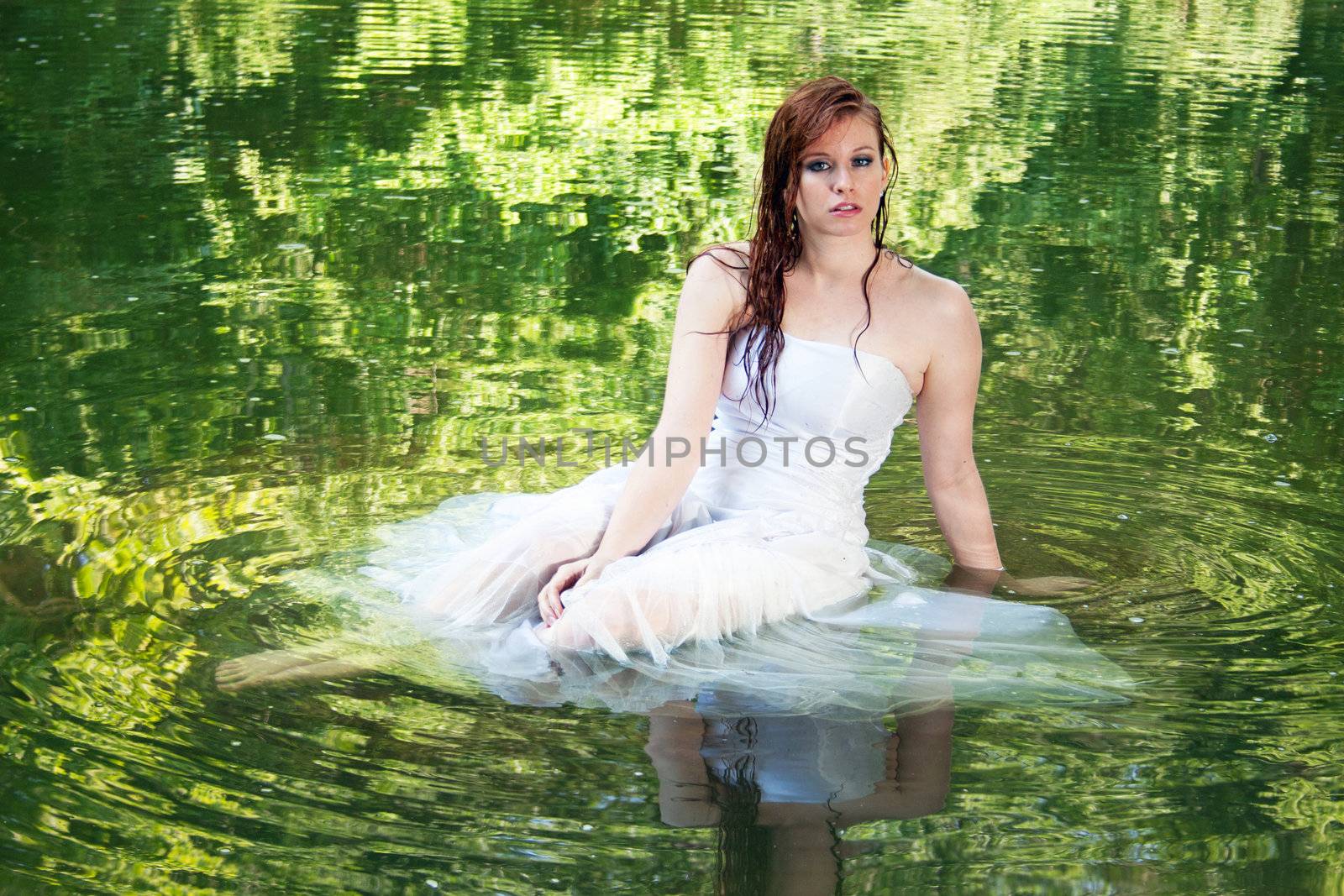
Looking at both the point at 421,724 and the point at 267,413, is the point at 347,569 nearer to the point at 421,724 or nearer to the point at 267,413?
the point at 421,724

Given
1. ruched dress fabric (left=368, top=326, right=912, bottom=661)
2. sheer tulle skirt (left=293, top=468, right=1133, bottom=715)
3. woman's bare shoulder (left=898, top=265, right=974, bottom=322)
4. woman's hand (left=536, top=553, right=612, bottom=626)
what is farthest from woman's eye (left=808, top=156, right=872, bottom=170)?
woman's hand (left=536, top=553, right=612, bottom=626)

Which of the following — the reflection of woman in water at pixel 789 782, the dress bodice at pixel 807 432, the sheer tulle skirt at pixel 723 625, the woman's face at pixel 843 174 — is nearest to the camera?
the reflection of woman in water at pixel 789 782

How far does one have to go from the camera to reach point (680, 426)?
360cm

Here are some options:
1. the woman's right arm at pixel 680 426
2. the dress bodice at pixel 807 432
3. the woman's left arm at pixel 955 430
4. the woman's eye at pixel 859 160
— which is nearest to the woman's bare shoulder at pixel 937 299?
the woman's left arm at pixel 955 430

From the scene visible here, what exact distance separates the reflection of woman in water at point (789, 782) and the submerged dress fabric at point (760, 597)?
0.10 m

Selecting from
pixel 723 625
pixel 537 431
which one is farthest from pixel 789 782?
pixel 537 431

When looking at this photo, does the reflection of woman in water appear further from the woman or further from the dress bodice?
the dress bodice

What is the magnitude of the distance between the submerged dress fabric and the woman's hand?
3 centimetres

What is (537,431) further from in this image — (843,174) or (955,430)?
(843,174)

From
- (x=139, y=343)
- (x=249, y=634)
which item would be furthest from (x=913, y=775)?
(x=139, y=343)

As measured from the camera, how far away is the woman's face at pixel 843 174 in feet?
11.7

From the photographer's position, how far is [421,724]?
3266 mm

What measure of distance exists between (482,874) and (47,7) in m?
15.5

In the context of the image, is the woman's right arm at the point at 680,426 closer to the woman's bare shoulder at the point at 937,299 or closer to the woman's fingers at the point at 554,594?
the woman's fingers at the point at 554,594
